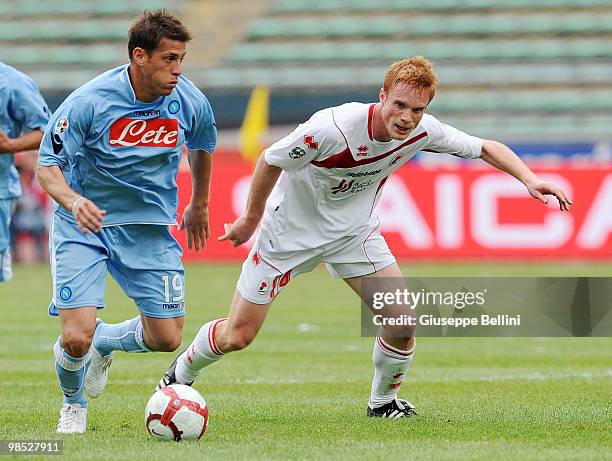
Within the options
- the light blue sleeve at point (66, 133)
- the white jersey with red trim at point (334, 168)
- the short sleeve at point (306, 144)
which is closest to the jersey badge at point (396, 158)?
the white jersey with red trim at point (334, 168)

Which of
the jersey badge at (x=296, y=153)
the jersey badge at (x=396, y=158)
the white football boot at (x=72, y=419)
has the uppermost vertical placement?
the jersey badge at (x=296, y=153)

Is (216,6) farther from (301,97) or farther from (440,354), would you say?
(440,354)

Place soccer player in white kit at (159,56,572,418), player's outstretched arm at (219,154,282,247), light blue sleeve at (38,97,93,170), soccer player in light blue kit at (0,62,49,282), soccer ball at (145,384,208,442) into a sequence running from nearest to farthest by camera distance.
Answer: soccer ball at (145,384,208,442), light blue sleeve at (38,97,93,170), soccer player in white kit at (159,56,572,418), player's outstretched arm at (219,154,282,247), soccer player in light blue kit at (0,62,49,282)

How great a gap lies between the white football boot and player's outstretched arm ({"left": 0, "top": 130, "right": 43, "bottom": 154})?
6.97ft

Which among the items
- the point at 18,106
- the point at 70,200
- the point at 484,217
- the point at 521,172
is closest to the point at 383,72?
the point at 484,217

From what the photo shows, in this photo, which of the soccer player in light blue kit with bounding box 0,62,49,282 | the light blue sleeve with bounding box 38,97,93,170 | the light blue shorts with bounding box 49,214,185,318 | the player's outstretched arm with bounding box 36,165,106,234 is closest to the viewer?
the player's outstretched arm with bounding box 36,165,106,234

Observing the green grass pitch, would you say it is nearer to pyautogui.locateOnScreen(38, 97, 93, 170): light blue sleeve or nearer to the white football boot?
the white football boot

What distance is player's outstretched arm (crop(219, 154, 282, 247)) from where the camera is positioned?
22.5 feet

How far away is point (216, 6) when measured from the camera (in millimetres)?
35281

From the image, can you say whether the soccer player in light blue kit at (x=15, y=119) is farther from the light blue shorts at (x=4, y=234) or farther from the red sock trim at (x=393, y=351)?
the red sock trim at (x=393, y=351)

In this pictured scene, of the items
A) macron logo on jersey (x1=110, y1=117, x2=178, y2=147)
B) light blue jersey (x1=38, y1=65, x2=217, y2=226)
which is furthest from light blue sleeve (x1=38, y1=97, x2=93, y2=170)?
macron logo on jersey (x1=110, y1=117, x2=178, y2=147)

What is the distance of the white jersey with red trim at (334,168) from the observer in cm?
680

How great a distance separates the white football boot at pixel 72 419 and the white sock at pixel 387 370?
1803 millimetres

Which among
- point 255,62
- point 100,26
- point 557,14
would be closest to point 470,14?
point 557,14
